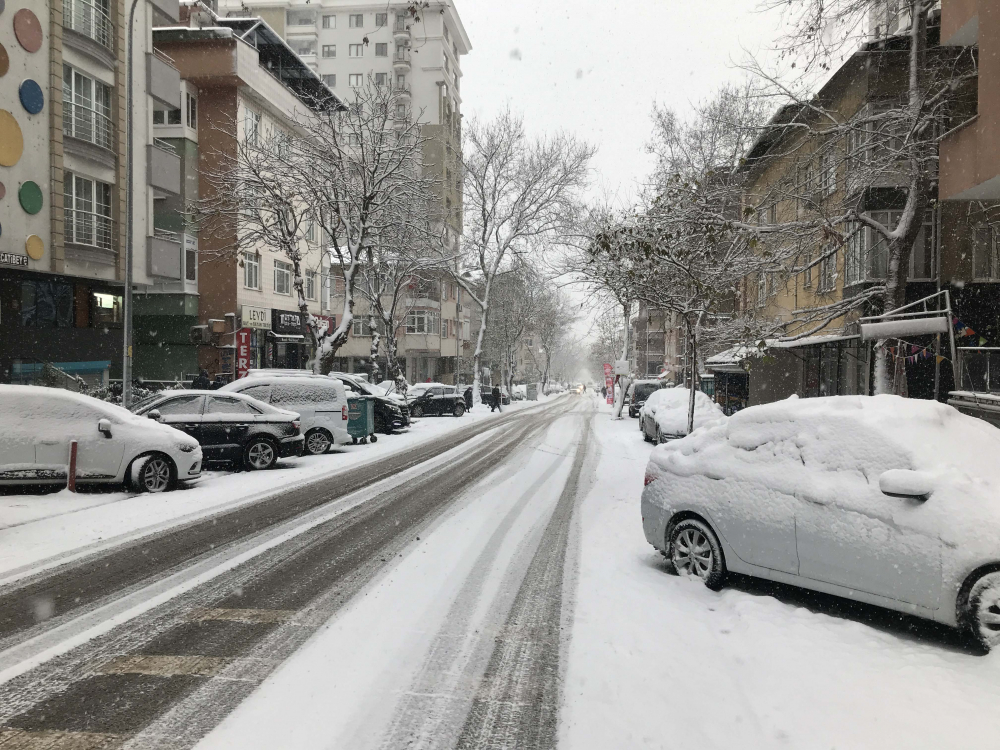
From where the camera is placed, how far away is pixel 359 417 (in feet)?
63.8

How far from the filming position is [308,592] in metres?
6.20

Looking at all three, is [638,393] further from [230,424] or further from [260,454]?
[230,424]

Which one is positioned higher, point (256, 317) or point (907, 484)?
point (256, 317)

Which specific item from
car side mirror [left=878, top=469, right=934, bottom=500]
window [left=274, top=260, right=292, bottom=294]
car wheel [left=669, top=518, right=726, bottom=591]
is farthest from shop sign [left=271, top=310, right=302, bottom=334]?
car side mirror [left=878, top=469, right=934, bottom=500]

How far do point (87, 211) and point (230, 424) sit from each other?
13.0 meters

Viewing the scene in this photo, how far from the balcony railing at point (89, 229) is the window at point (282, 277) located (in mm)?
13892

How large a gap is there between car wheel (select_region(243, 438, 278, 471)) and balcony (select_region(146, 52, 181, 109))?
17986 millimetres

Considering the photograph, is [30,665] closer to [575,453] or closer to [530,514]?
[530,514]

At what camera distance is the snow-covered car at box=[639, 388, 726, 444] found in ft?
63.5

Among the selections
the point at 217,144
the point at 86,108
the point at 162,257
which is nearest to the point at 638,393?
the point at 162,257

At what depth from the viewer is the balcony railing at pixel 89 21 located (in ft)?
70.3

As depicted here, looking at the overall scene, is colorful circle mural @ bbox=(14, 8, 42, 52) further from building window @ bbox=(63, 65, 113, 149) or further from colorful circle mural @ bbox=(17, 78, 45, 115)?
building window @ bbox=(63, 65, 113, 149)

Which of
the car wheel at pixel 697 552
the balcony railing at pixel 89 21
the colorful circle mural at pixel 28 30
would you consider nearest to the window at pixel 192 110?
the balcony railing at pixel 89 21

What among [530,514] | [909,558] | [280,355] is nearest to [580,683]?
[909,558]
